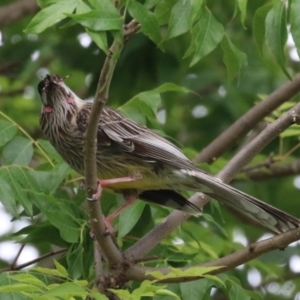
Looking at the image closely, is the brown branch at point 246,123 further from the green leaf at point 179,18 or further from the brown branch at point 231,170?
the green leaf at point 179,18

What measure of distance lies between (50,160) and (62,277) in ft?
4.35

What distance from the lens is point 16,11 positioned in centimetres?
782

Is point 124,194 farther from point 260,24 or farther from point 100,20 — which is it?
point 100,20

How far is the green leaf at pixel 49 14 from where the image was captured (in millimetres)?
4215

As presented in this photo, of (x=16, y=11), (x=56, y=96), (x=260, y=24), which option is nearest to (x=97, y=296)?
(x=260, y=24)

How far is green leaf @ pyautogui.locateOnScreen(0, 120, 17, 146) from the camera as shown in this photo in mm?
5320

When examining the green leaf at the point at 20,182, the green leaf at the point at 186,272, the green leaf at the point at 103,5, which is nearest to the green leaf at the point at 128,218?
the green leaf at the point at 20,182

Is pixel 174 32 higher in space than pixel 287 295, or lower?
higher

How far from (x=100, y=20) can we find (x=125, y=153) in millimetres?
1942

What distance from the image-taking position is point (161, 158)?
5.64 m

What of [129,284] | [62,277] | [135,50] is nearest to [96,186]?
[62,277]

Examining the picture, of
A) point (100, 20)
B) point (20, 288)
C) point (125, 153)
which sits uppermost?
point (100, 20)

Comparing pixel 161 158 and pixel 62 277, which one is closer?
pixel 62 277

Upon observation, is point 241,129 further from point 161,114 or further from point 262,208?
point 161,114
